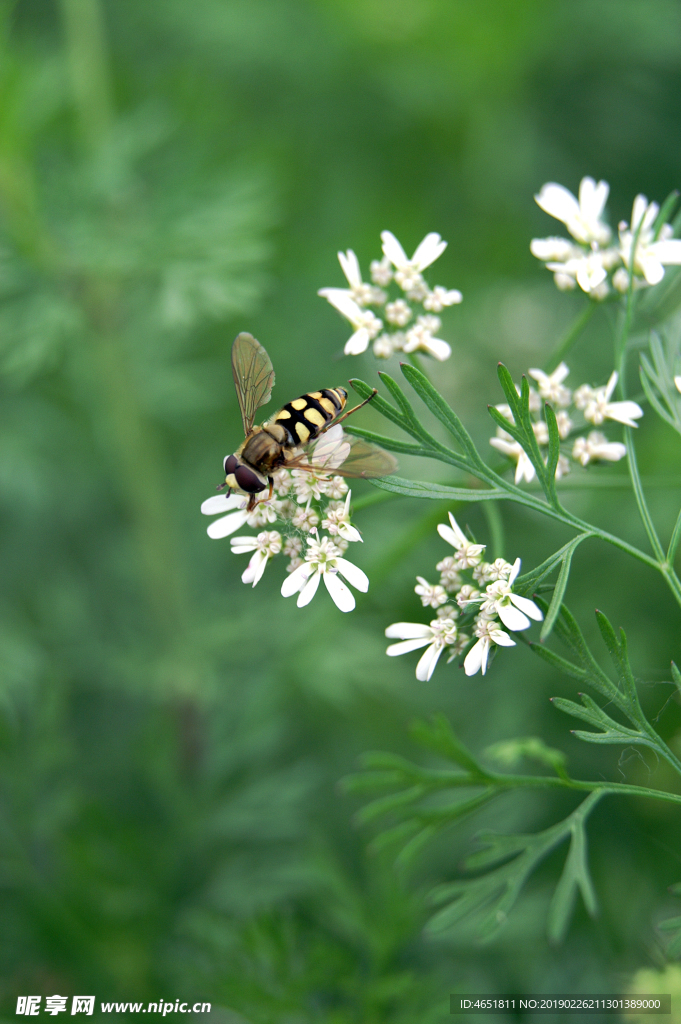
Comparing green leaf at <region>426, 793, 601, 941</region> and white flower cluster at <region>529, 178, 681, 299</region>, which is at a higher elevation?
white flower cluster at <region>529, 178, 681, 299</region>

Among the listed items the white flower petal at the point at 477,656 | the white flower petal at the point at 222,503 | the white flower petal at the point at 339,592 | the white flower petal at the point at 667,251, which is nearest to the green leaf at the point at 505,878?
the white flower petal at the point at 477,656

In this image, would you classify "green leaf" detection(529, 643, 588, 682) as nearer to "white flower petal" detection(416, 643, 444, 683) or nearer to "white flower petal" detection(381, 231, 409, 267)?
"white flower petal" detection(416, 643, 444, 683)

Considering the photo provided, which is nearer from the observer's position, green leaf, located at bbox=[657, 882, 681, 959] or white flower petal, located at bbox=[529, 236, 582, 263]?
green leaf, located at bbox=[657, 882, 681, 959]

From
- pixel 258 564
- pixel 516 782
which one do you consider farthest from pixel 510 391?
pixel 516 782

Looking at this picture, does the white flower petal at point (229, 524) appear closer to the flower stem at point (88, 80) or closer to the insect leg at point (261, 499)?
the insect leg at point (261, 499)

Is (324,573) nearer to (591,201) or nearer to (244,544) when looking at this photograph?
(244,544)

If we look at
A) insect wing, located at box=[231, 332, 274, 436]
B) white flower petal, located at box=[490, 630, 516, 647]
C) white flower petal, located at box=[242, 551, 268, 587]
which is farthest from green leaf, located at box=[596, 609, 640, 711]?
insect wing, located at box=[231, 332, 274, 436]
